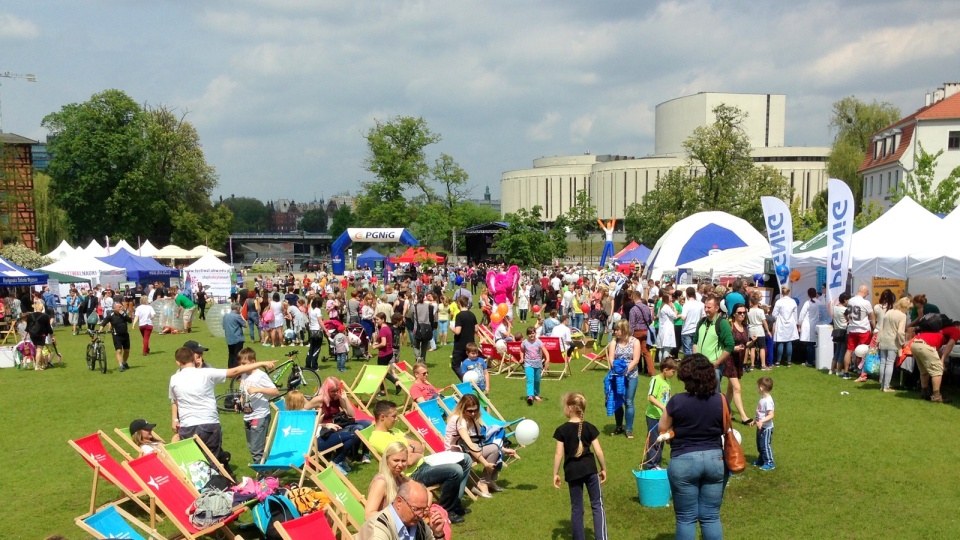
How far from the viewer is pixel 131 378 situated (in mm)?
13062

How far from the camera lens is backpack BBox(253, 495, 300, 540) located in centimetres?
512

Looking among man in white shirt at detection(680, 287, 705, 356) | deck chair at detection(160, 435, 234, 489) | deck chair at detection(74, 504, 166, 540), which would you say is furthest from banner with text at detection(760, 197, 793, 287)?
deck chair at detection(74, 504, 166, 540)

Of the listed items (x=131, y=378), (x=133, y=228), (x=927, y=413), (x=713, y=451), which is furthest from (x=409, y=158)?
(x=713, y=451)

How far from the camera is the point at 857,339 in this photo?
38.3ft

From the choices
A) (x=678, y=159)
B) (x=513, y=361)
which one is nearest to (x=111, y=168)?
(x=513, y=361)

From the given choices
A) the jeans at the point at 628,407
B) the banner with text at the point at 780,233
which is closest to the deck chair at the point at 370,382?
the jeans at the point at 628,407

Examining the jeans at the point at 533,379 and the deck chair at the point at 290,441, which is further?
the jeans at the point at 533,379

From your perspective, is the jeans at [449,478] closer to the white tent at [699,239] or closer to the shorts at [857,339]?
the shorts at [857,339]

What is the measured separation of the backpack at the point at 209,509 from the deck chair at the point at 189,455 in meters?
0.48

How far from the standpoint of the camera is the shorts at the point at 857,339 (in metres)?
11.6

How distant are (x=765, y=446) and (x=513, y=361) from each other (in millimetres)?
6268

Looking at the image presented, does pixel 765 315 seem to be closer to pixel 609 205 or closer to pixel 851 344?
pixel 851 344

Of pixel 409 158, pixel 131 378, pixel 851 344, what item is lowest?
pixel 131 378

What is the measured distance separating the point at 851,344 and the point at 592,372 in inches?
175
